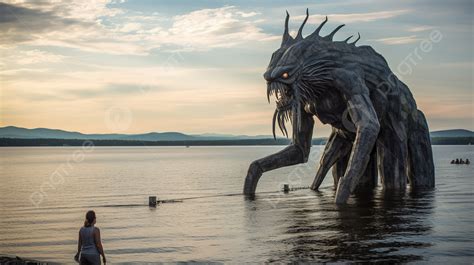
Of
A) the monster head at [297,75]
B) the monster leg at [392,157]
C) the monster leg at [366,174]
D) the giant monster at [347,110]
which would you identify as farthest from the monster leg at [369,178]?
the monster head at [297,75]

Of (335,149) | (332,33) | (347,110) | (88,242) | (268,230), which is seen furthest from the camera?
(335,149)

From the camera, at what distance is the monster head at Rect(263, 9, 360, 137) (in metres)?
21.9

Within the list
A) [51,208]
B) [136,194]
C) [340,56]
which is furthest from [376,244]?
[136,194]

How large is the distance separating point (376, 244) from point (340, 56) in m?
9.77

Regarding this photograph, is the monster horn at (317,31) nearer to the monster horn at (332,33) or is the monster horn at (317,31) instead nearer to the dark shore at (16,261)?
the monster horn at (332,33)

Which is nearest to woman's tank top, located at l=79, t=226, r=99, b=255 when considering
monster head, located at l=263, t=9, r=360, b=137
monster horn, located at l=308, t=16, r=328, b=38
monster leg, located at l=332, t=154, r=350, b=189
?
monster head, located at l=263, t=9, r=360, b=137

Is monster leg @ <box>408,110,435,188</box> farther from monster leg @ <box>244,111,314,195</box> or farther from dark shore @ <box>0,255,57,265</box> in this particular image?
dark shore @ <box>0,255,57,265</box>

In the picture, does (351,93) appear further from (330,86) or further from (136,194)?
(136,194)

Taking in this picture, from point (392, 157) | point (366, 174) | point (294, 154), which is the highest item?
point (294, 154)

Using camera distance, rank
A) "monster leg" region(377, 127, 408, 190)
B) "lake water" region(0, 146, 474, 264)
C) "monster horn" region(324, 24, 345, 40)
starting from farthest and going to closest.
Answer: "monster leg" region(377, 127, 408, 190) < "monster horn" region(324, 24, 345, 40) < "lake water" region(0, 146, 474, 264)

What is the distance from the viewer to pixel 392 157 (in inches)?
954

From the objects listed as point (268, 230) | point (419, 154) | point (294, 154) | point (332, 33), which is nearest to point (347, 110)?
point (332, 33)

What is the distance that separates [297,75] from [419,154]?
273 inches

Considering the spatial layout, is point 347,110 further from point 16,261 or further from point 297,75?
point 16,261
